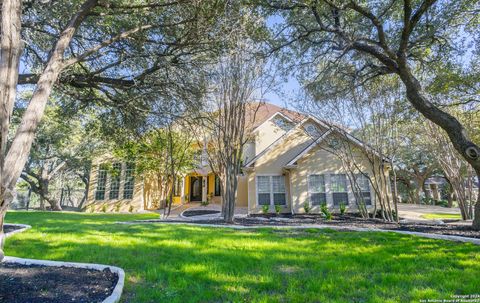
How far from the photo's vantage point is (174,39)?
6879mm

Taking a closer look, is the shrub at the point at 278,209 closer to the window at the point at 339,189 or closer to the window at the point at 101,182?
the window at the point at 339,189

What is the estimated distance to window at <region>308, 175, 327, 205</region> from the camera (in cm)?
1579

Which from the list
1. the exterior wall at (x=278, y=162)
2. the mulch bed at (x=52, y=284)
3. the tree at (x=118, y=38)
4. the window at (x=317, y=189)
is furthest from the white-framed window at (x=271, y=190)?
the mulch bed at (x=52, y=284)

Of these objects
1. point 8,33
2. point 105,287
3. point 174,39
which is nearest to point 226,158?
point 174,39

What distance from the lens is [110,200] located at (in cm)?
2136

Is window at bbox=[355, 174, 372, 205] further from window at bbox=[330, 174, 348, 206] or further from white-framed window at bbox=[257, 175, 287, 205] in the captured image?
white-framed window at bbox=[257, 175, 287, 205]

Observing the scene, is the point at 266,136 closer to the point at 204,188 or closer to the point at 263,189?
the point at 263,189

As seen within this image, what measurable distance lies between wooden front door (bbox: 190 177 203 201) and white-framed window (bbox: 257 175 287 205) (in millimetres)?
10980

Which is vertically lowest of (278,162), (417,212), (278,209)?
(417,212)

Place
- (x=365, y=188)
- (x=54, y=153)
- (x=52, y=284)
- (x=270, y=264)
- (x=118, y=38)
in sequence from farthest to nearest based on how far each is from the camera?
1. (x=54, y=153)
2. (x=365, y=188)
3. (x=118, y=38)
4. (x=270, y=264)
5. (x=52, y=284)

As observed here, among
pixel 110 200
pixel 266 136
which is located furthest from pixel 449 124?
pixel 110 200

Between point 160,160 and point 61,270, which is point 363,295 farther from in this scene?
point 160,160

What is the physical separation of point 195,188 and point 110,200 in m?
8.03

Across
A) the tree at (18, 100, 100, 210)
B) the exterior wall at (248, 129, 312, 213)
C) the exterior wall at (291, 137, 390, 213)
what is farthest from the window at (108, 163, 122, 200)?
the exterior wall at (291, 137, 390, 213)
